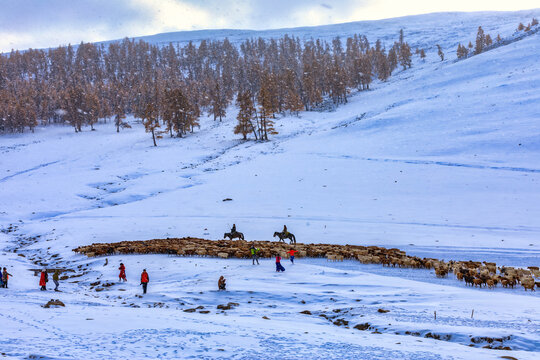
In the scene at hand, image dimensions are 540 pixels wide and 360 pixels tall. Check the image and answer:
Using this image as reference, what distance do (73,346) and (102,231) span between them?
80.2ft

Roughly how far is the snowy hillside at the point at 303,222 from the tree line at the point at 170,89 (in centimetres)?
908

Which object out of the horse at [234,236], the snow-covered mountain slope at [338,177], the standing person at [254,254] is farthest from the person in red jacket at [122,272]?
the snow-covered mountain slope at [338,177]

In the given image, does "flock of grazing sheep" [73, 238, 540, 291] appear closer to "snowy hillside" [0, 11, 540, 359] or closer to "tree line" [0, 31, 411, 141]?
"snowy hillside" [0, 11, 540, 359]

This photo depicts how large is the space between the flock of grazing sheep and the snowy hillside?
0.77m

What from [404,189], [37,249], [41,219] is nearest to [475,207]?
[404,189]

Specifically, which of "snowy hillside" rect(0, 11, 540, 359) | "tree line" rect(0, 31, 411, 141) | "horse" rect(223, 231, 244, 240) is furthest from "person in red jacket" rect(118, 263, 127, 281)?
"tree line" rect(0, 31, 411, 141)

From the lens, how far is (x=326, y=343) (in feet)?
35.1

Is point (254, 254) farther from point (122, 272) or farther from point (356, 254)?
point (122, 272)

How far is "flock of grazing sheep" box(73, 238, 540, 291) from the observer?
55.8ft

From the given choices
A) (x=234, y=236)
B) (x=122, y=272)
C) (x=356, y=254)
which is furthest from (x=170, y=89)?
(x=356, y=254)

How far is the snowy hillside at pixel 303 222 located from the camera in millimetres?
11055

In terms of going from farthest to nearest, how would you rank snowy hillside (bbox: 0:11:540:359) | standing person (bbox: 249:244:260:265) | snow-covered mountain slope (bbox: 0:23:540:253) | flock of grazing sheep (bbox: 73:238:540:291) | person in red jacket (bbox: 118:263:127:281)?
snow-covered mountain slope (bbox: 0:23:540:253)
standing person (bbox: 249:244:260:265)
person in red jacket (bbox: 118:263:127:281)
flock of grazing sheep (bbox: 73:238:540:291)
snowy hillside (bbox: 0:11:540:359)

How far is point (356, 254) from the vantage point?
2248cm

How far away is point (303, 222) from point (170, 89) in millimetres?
78422
